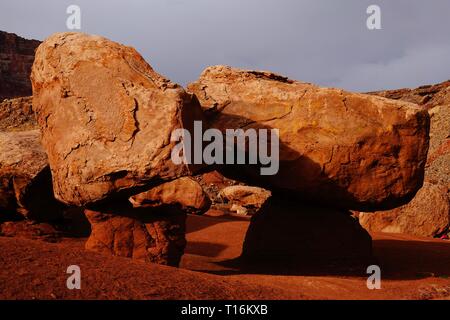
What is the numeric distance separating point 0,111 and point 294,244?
26308mm

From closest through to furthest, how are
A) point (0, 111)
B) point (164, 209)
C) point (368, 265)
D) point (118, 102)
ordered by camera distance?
point (118, 102), point (164, 209), point (368, 265), point (0, 111)

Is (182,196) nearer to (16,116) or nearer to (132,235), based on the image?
(132,235)

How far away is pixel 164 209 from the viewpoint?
277 inches

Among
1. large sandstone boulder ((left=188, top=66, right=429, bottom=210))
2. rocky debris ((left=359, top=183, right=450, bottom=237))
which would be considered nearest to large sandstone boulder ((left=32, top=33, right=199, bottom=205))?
large sandstone boulder ((left=188, top=66, right=429, bottom=210))

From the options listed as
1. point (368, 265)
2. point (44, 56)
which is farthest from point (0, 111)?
point (368, 265)

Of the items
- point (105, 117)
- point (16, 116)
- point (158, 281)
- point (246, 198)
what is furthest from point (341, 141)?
point (16, 116)

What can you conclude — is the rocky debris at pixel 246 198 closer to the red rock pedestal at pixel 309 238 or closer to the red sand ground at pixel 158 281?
the red rock pedestal at pixel 309 238

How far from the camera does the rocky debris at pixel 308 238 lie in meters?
7.77

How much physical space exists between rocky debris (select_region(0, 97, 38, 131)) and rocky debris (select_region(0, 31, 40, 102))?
43.8ft

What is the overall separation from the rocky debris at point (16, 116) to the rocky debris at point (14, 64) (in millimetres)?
13362

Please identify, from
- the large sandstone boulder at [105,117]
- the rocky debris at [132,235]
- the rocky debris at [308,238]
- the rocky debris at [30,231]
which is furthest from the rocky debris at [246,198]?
the large sandstone boulder at [105,117]

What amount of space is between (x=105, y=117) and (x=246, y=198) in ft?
44.4

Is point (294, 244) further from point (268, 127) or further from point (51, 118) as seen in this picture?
point (51, 118)

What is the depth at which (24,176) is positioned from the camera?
9.12m
